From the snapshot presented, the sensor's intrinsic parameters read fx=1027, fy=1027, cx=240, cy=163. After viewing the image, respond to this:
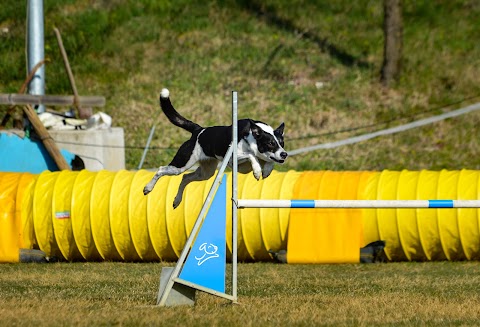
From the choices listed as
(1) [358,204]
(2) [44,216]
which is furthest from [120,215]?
(1) [358,204]

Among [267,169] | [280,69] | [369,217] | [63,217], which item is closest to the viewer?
[267,169]

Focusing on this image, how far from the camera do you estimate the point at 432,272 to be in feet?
38.2

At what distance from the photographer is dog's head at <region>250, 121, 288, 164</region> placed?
24.9ft

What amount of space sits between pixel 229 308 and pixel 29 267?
16.1 feet

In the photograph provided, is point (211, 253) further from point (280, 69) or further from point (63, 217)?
point (280, 69)

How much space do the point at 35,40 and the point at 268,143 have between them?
36.8ft

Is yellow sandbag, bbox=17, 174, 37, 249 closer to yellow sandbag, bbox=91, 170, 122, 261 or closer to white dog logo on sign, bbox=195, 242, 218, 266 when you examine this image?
yellow sandbag, bbox=91, 170, 122, 261

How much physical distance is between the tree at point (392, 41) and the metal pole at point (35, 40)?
21.8 feet

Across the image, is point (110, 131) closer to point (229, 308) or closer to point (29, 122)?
point (29, 122)

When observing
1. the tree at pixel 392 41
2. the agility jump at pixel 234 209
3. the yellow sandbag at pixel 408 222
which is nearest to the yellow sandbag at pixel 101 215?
the yellow sandbag at pixel 408 222

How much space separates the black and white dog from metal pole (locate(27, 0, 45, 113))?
10381 mm

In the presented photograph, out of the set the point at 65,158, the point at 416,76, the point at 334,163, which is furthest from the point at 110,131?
the point at 416,76

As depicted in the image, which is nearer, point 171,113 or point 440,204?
point 171,113

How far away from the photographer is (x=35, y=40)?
18.0 meters
